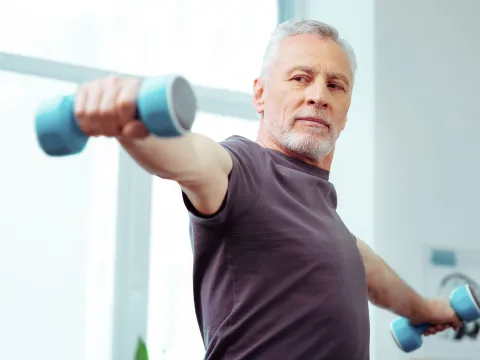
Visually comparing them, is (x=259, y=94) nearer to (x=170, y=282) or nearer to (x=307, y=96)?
(x=307, y=96)

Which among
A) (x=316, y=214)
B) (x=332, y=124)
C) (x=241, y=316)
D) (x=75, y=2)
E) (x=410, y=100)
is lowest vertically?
(x=241, y=316)

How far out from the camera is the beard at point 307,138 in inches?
49.1

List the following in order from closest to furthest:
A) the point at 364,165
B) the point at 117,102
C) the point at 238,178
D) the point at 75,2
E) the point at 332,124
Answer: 1. the point at 117,102
2. the point at 238,178
3. the point at 332,124
4. the point at 75,2
5. the point at 364,165

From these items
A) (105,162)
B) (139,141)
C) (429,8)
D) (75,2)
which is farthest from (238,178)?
(429,8)

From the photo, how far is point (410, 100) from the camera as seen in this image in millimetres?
2383

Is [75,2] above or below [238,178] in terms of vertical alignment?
above

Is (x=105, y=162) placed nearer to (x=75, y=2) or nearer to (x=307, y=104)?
(x=75, y=2)

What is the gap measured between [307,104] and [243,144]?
205mm

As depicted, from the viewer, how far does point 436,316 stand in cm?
156

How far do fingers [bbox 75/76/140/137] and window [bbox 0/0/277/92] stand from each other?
1.38 m

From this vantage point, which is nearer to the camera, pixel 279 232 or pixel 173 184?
pixel 279 232

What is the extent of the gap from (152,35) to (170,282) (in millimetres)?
740

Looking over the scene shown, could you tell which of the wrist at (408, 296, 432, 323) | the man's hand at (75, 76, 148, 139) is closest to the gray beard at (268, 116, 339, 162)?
the wrist at (408, 296, 432, 323)

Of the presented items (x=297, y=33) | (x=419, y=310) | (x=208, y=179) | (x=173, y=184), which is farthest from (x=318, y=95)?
(x=173, y=184)
